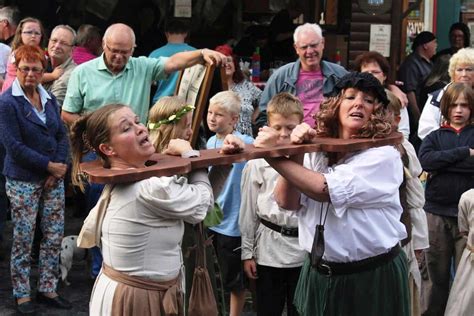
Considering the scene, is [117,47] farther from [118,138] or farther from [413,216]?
[118,138]

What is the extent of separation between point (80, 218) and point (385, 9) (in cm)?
357

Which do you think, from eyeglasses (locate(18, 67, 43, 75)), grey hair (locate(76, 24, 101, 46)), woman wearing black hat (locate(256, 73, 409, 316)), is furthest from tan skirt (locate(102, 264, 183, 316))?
grey hair (locate(76, 24, 101, 46))

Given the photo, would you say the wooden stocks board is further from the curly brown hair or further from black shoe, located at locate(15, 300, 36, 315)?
black shoe, located at locate(15, 300, 36, 315)

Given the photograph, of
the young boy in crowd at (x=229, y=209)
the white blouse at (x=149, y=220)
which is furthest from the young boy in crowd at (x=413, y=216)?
the white blouse at (x=149, y=220)

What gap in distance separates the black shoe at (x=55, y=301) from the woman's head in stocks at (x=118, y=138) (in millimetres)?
2576

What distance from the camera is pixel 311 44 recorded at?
6.08 metres

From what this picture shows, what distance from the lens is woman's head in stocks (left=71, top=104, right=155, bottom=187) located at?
3.27 metres

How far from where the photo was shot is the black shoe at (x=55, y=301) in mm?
5680

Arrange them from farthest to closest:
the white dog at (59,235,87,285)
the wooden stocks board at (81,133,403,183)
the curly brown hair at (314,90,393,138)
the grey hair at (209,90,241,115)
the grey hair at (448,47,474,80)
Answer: the grey hair at (448,47,474,80) → the white dog at (59,235,87,285) → the grey hair at (209,90,241,115) → the curly brown hair at (314,90,393,138) → the wooden stocks board at (81,133,403,183)

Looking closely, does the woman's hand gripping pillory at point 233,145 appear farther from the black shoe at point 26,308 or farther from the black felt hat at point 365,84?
the black shoe at point 26,308

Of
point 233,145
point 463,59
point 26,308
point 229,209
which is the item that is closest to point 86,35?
point 26,308

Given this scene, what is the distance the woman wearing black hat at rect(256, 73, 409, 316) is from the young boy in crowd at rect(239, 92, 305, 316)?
1.07 metres

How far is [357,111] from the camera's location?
3371 millimetres

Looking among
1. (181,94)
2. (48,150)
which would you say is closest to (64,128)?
(48,150)
